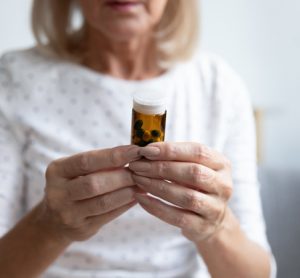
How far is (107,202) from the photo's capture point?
632 mm

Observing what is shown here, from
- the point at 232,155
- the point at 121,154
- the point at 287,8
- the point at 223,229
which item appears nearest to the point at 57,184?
the point at 121,154

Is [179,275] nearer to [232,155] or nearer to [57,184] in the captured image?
[232,155]

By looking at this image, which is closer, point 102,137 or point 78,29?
point 102,137

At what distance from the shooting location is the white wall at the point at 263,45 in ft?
5.18

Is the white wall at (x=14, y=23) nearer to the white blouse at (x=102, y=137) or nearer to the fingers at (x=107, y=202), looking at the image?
the white blouse at (x=102, y=137)

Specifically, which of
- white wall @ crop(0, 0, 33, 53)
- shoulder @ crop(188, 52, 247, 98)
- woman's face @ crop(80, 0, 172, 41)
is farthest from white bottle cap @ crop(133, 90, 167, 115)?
white wall @ crop(0, 0, 33, 53)

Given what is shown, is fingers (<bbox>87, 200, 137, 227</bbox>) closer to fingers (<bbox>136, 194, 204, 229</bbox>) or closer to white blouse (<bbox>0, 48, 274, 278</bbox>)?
fingers (<bbox>136, 194, 204, 229</bbox>)

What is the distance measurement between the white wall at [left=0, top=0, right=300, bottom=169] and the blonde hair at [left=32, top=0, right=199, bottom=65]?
2.02ft

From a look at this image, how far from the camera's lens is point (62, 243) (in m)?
0.73

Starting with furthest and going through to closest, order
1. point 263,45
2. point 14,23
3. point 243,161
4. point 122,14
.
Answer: point 263,45 < point 14,23 < point 243,161 < point 122,14

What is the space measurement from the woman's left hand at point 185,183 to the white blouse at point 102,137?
0.69 feet

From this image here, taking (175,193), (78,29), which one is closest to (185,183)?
(175,193)

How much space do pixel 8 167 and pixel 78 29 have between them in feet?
1.09

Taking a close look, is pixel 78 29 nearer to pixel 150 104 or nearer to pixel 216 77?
pixel 216 77
